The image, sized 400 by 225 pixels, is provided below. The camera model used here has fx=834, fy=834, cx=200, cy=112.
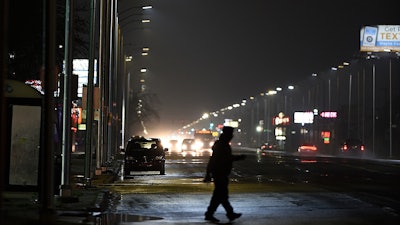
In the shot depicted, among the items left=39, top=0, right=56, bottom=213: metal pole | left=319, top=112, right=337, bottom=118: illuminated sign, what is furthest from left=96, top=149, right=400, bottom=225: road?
left=319, top=112, right=337, bottom=118: illuminated sign

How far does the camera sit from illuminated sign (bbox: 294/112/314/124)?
150000mm

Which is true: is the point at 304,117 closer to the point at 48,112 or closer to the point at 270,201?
the point at 270,201

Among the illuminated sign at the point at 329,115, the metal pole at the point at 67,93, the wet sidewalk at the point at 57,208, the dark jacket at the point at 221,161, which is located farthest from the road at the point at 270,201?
the illuminated sign at the point at 329,115

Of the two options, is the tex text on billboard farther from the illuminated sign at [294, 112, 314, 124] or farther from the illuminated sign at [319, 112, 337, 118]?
the illuminated sign at [294, 112, 314, 124]

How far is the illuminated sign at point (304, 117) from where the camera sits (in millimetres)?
150000

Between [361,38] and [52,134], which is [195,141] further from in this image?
[52,134]

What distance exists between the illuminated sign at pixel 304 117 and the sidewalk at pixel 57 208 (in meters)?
126

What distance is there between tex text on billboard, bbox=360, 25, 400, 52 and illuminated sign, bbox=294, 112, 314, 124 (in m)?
55.1

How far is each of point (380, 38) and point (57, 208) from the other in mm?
Result: 79309

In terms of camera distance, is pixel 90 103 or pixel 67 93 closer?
pixel 67 93

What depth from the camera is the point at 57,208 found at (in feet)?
60.5

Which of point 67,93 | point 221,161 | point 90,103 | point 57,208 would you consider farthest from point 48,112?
point 90,103

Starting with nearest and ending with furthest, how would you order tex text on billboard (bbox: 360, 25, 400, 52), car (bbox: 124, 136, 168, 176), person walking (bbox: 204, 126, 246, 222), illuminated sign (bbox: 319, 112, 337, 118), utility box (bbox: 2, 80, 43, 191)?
person walking (bbox: 204, 126, 246, 222), utility box (bbox: 2, 80, 43, 191), car (bbox: 124, 136, 168, 176), tex text on billboard (bbox: 360, 25, 400, 52), illuminated sign (bbox: 319, 112, 337, 118)

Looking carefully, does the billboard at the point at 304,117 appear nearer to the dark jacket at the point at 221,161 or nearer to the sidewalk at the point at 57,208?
the sidewalk at the point at 57,208
